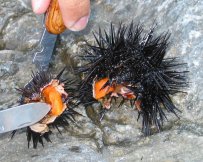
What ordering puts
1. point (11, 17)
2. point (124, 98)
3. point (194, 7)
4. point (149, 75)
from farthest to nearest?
point (11, 17), point (194, 7), point (124, 98), point (149, 75)

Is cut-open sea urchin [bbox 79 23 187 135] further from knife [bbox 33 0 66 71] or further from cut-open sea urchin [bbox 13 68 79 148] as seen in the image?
knife [bbox 33 0 66 71]

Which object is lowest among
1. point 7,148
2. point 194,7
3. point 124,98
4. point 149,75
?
point 7,148

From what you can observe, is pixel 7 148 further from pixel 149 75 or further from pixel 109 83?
pixel 149 75

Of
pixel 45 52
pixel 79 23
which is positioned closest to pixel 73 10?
pixel 79 23

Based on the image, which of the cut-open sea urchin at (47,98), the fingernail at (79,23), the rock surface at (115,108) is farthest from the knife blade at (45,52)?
the fingernail at (79,23)

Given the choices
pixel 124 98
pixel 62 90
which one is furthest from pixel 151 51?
pixel 62 90

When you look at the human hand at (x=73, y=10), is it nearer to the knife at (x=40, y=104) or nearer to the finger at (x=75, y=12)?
the finger at (x=75, y=12)

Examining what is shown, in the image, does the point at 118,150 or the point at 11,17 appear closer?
the point at 118,150
